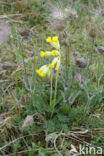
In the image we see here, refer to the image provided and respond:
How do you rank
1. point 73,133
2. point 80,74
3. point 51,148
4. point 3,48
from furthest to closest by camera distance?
point 3,48 < point 80,74 < point 73,133 < point 51,148

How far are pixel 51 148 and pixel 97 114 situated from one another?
549 millimetres

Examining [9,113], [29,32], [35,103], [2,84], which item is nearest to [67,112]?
[35,103]

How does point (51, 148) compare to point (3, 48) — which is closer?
point (51, 148)

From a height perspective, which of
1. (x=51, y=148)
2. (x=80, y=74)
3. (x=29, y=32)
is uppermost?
(x=29, y=32)

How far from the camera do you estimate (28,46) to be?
279 cm

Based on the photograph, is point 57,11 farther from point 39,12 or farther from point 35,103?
point 35,103

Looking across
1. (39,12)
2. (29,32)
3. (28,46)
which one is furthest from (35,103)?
(39,12)

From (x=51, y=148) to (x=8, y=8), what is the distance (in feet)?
8.97

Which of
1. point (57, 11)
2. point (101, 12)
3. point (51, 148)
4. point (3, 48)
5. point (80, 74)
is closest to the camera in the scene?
point (51, 148)

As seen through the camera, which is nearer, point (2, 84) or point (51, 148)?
point (51, 148)

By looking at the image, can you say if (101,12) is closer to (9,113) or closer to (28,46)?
(28,46)

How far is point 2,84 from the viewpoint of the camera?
2.04m

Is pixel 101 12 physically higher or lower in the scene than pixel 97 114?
higher

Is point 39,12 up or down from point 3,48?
up
